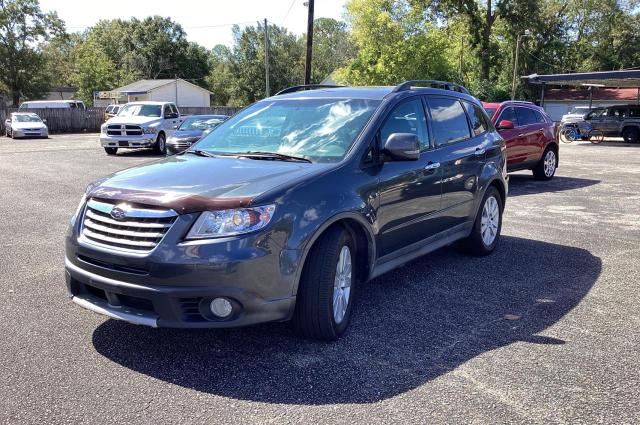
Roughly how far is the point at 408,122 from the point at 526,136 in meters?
8.06

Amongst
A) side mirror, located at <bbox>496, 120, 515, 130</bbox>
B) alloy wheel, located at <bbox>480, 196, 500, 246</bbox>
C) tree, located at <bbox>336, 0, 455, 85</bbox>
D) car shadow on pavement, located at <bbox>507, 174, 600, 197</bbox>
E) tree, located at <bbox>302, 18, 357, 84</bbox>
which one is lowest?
car shadow on pavement, located at <bbox>507, 174, 600, 197</bbox>

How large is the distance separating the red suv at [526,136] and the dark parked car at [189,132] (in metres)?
8.52

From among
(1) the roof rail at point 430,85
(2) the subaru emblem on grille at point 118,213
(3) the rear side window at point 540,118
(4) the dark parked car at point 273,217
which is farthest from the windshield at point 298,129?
(3) the rear side window at point 540,118

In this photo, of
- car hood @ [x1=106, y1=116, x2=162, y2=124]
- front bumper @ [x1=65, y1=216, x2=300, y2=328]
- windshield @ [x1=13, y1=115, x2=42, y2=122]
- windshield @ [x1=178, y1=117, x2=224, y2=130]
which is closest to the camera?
front bumper @ [x1=65, y1=216, x2=300, y2=328]

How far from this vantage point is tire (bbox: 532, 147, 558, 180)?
1310cm

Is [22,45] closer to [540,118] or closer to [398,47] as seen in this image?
[398,47]

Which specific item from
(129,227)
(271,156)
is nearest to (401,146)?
(271,156)

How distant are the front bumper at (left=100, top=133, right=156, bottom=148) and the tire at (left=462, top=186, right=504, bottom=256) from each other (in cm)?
1617

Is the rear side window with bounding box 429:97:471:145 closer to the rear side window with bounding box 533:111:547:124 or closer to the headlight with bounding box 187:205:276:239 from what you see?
the headlight with bounding box 187:205:276:239

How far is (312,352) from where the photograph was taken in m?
3.88

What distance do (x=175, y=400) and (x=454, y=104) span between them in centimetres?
417

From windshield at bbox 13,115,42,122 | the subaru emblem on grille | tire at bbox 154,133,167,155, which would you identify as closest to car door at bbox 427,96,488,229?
the subaru emblem on grille

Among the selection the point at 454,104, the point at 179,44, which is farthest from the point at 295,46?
the point at 454,104

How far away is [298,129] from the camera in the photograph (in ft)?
15.6
